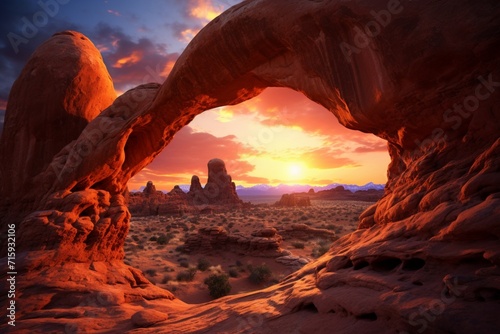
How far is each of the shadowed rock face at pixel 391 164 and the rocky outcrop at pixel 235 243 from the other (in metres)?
10.5

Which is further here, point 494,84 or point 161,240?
point 161,240

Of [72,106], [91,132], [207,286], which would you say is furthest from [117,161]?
[207,286]

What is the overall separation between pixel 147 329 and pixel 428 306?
5339mm

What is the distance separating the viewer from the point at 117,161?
905 centimetres

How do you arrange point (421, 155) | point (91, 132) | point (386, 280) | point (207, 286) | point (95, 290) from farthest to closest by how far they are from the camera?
point (207, 286) < point (91, 132) < point (95, 290) < point (421, 155) < point (386, 280)

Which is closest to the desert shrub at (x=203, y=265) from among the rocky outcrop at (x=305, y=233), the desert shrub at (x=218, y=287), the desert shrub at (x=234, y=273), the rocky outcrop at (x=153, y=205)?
the desert shrub at (x=234, y=273)

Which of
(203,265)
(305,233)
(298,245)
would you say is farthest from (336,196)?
(203,265)

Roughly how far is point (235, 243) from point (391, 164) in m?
→ 13.9

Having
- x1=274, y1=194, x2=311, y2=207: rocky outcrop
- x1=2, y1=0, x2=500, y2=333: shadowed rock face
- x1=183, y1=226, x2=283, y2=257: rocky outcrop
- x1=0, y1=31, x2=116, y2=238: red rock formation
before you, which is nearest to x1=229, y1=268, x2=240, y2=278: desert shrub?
x1=183, y1=226, x2=283, y2=257: rocky outcrop

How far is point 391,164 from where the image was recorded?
21.5ft

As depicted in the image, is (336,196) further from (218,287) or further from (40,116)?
(40,116)

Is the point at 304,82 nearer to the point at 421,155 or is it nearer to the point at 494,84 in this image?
the point at 421,155

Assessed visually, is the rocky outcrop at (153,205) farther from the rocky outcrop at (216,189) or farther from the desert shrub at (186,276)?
the desert shrub at (186,276)

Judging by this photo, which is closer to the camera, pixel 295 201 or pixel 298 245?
pixel 298 245
